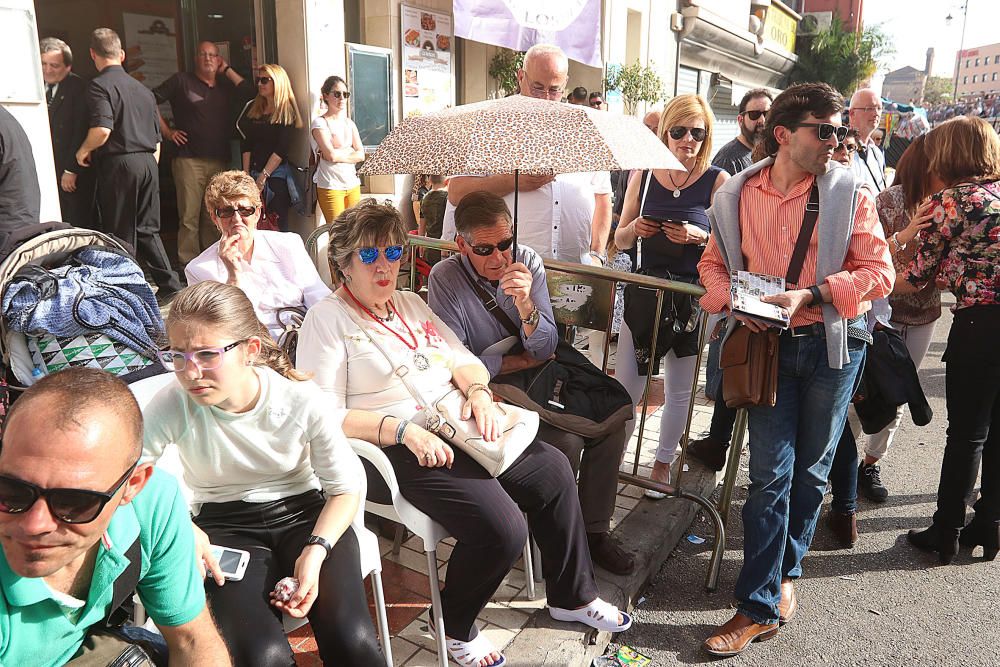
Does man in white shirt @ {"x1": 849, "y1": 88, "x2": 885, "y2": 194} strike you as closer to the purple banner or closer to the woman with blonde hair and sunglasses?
the purple banner

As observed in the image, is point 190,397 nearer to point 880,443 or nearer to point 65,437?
point 65,437

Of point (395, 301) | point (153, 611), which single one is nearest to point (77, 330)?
point (395, 301)

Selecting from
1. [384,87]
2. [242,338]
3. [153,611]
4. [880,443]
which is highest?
[384,87]

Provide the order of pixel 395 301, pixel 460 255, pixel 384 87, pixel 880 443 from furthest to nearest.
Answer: pixel 384 87
pixel 880 443
pixel 460 255
pixel 395 301

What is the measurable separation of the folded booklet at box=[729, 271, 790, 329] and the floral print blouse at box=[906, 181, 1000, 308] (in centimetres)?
114

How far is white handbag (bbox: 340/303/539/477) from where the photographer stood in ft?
8.88

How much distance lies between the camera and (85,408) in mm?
1432

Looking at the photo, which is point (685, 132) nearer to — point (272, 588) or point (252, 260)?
point (252, 260)

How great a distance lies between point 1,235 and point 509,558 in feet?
10.8

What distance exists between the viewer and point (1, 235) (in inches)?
159

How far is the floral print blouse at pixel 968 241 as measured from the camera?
11.0 ft

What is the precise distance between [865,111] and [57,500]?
18.2 feet

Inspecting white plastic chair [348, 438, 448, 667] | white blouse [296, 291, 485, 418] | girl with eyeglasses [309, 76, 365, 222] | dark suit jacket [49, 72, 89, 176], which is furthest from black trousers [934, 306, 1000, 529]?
dark suit jacket [49, 72, 89, 176]

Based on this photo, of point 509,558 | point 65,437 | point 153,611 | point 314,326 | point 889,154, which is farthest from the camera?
point 889,154
